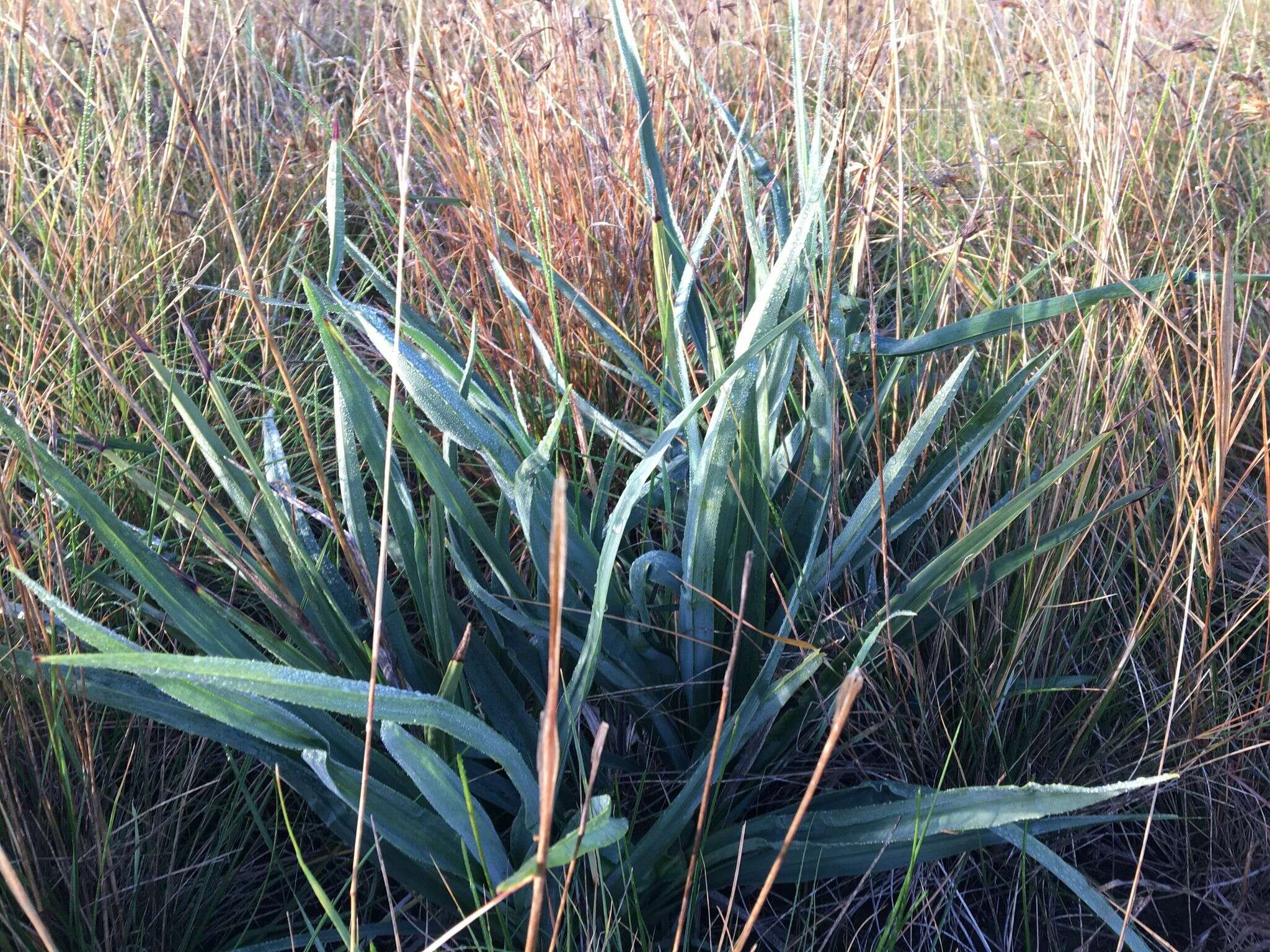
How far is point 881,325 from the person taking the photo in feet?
5.57

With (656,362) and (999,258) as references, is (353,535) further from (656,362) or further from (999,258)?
(999,258)

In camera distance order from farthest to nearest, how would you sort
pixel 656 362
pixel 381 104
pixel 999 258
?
pixel 381 104, pixel 999 258, pixel 656 362

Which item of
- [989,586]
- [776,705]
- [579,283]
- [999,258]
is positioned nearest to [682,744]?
[776,705]

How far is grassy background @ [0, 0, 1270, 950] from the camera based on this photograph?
91 cm

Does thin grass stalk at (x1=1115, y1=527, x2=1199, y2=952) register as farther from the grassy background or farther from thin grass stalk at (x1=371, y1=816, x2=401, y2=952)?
thin grass stalk at (x1=371, y1=816, x2=401, y2=952)

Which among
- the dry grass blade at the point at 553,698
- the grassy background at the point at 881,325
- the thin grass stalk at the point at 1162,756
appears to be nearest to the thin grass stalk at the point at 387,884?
the grassy background at the point at 881,325

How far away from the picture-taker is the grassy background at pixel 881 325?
91 centimetres

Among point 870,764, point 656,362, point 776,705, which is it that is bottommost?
point 870,764

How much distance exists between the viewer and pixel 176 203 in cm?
176

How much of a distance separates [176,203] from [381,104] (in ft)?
1.83

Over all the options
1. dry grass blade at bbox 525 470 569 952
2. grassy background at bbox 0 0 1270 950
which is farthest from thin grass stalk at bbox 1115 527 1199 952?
dry grass blade at bbox 525 470 569 952

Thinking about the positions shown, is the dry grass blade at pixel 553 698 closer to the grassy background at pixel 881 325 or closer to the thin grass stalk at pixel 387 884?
the thin grass stalk at pixel 387 884

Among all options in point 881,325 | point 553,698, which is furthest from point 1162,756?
point 881,325

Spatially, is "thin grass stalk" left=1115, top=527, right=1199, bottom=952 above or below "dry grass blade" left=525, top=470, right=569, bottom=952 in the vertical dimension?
below
